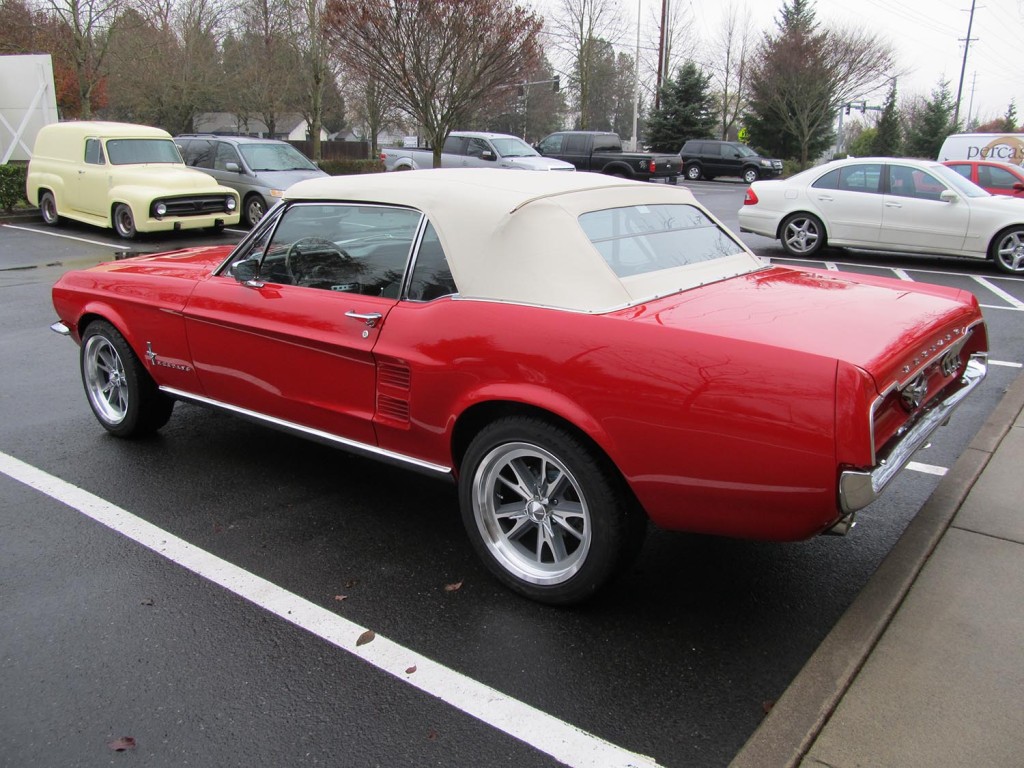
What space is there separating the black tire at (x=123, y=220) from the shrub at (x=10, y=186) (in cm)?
449

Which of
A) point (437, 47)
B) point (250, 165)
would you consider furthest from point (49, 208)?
point (437, 47)

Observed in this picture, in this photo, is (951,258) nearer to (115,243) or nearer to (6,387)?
(6,387)

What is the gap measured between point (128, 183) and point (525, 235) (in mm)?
12697

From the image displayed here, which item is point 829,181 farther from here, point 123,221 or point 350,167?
point 350,167

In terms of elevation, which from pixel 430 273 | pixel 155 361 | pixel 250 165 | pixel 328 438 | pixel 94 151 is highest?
pixel 94 151

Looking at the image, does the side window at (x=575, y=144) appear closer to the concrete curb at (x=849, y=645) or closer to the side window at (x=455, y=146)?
the side window at (x=455, y=146)

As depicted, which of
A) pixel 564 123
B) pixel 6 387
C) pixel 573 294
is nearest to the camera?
pixel 573 294

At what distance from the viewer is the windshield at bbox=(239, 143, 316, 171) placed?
51.4 feet

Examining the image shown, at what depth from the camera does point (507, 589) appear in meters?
3.45

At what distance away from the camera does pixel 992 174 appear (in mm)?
14320

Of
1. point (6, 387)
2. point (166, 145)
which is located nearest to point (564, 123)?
point (166, 145)

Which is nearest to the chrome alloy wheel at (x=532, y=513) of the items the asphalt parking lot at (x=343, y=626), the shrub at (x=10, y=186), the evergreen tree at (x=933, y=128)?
the asphalt parking lot at (x=343, y=626)

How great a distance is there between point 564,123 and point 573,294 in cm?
7211

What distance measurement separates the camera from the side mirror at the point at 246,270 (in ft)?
13.9
